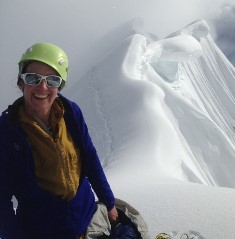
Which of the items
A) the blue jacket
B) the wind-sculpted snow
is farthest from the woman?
the wind-sculpted snow

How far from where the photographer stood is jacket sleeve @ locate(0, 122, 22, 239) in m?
1.88

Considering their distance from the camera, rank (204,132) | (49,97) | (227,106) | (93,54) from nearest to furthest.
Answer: (49,97), (204,132), (93,54), (227,106)

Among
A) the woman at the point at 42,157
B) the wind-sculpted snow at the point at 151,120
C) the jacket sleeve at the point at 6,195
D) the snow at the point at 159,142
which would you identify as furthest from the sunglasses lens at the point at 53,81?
the wind-sculpted snow at the point at 151,120

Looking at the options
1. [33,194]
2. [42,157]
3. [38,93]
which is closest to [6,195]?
[33,194]

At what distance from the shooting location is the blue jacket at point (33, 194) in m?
1.89

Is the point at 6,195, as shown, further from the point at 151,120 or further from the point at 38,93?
the point at 151,120

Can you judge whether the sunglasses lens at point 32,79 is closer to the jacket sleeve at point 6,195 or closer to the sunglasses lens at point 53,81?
the sunglasses lens at point 53,81

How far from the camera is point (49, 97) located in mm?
2068

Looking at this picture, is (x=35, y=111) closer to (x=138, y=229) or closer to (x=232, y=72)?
(x=138, y=229)

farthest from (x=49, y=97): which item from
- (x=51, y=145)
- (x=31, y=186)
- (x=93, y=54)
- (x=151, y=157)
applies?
(x=93, y=54)

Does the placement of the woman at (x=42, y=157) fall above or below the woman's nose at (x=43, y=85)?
below

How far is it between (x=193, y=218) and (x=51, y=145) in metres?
1.89

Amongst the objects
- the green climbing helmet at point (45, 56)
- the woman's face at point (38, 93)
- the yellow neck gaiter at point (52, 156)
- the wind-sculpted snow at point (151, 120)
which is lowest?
the wind-sculpted snow at point (151, 120)

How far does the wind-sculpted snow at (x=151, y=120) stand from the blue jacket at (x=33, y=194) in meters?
3.70
